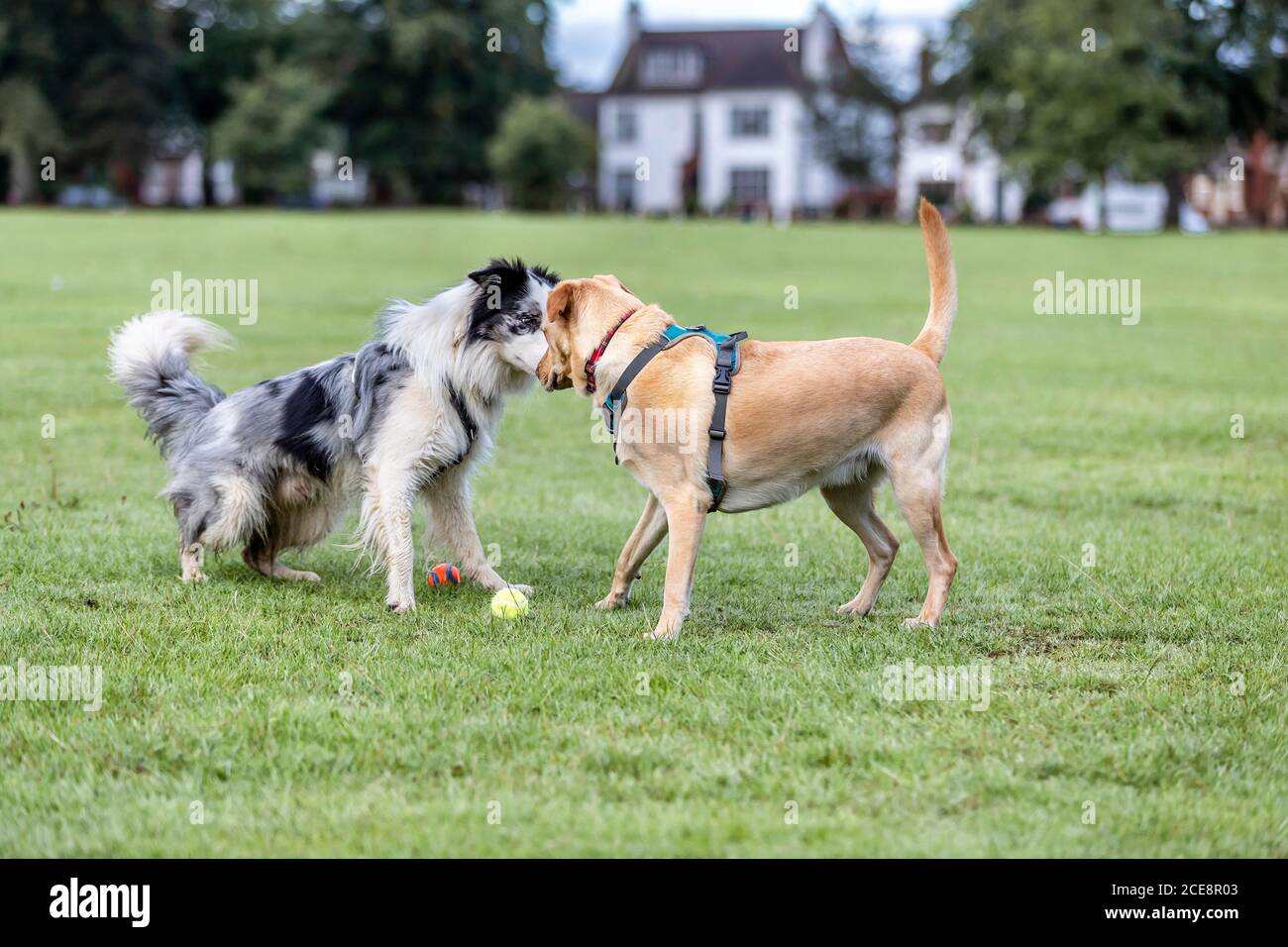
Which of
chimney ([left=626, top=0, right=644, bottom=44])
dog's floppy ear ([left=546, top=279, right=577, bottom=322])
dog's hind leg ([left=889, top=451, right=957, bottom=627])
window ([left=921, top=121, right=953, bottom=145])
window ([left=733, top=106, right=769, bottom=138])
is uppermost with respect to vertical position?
chimney ([left=626, top=0, right=644, bottom=44])

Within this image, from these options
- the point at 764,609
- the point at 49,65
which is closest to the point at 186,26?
the point at 49,65

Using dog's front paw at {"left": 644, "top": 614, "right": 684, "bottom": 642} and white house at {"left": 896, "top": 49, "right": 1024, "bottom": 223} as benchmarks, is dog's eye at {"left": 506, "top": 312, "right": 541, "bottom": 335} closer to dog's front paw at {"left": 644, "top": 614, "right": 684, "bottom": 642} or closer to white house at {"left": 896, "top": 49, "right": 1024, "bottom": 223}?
dog's front paw at {"left": 644, "top": 614, "right": 684, "bottom": 642}

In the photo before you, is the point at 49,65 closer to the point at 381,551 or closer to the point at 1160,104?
the point at 1160,104

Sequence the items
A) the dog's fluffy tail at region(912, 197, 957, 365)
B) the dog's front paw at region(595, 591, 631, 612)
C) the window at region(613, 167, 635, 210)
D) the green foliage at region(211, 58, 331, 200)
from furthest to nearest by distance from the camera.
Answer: the window at region(613, 167, 635, 210), the green foliage at region(211, 58, 331, 200), the dog's front paw at region(595, 591, 631, 612), the dog's fluffy tail at region(912, 197, 957, 365)

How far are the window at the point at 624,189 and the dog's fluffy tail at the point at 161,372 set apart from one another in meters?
77.1

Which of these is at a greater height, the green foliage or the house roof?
the house roof

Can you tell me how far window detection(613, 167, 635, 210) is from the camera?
84.1 m

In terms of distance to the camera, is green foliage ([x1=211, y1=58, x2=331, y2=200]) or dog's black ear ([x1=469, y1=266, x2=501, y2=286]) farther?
green foliage ([x1=211, y1=58, x2=331, y2=200])

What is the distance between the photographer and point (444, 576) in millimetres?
7719

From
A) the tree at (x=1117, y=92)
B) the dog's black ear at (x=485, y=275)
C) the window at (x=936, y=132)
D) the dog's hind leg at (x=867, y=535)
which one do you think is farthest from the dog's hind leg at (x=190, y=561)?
the window at (x=936, y=132)

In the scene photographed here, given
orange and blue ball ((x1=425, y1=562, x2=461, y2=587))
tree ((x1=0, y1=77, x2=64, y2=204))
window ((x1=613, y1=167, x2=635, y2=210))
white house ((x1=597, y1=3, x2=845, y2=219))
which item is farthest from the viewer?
window ((x1=613, y1=167, x2=635, y2=210))

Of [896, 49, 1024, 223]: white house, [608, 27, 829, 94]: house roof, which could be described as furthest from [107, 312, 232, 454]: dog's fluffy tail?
[608, 27, 829, 94]: house roof

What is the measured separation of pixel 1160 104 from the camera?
192 feet

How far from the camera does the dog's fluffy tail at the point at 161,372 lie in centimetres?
784
